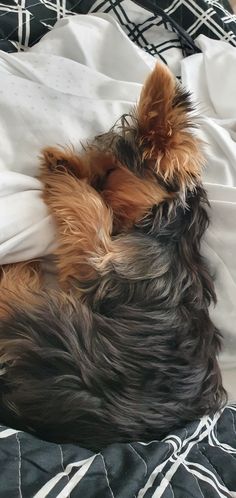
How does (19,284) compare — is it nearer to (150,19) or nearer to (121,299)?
(121,299)

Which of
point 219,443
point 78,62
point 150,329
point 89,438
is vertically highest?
point 78,62

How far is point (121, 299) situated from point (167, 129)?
407 millimetres

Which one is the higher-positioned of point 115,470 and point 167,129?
point 167,129

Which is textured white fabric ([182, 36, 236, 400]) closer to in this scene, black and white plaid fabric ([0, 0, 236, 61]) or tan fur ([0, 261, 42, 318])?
black and white plaid fabric ([0, 0, 236, 61])

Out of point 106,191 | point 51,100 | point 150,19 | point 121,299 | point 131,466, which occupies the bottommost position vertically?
point 131,466

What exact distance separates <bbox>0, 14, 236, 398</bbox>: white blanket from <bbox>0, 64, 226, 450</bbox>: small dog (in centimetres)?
7

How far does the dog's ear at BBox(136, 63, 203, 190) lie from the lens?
1346 mm

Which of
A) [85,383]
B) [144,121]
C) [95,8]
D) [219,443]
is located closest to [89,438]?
[85,383]

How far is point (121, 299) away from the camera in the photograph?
54.7 inches

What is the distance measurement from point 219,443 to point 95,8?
57.7 inches

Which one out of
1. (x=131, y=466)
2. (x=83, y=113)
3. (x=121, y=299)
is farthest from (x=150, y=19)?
(x=131, y=466)

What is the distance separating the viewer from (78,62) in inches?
74.0

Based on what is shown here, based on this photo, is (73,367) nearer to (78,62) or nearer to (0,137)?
(0,137)

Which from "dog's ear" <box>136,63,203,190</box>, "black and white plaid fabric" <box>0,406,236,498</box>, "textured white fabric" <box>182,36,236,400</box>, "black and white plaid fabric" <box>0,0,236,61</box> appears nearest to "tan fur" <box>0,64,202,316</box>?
"dog's ear" <box>136,63,203,190</box>
